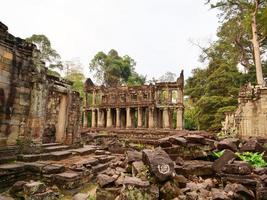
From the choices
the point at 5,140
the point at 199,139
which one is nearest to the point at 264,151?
the point at 199,139

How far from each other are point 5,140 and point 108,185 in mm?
4549

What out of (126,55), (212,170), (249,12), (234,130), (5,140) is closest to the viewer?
(212,170)

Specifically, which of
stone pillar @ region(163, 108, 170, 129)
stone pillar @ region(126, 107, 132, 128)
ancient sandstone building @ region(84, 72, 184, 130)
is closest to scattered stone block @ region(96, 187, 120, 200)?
ancient sandstone building @ region(84, 72, 184, 130)

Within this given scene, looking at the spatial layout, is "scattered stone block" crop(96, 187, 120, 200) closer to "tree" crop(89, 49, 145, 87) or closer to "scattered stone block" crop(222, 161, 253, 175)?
"scattered stone block" crop(222, 161, 253, 175)

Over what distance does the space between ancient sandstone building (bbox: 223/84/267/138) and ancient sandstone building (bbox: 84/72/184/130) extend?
22.7 meters

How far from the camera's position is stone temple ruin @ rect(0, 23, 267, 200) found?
4.36 m

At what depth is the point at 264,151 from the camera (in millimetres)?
6090

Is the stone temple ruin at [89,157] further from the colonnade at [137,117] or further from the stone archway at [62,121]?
the colonnade at [137,117]

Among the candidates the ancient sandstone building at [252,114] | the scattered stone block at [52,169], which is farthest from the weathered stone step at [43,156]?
the ancient sandstone building at [252,114]

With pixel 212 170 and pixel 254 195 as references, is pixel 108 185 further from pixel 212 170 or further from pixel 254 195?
pixel 254 195

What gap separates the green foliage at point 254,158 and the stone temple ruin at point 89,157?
4.6 inches

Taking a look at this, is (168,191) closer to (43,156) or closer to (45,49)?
(43,156)

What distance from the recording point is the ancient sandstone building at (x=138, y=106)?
36.2 metres

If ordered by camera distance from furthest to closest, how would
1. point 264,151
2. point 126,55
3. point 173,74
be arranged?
point 173,74, point 126,55, point 264,151
